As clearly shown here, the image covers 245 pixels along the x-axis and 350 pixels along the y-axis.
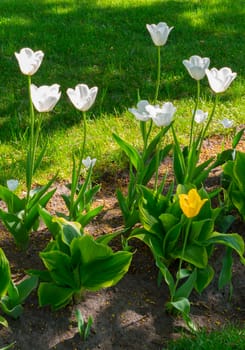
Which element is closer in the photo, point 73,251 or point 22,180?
point 73,251

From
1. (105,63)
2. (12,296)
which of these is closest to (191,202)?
(12,296)

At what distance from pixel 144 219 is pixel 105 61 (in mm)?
2945

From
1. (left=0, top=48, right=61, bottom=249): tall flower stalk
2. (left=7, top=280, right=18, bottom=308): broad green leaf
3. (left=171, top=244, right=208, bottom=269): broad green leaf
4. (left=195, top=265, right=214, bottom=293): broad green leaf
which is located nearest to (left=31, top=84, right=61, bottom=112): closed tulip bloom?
(left=0, top=48, right=61, bottom=249): tall flower stalk

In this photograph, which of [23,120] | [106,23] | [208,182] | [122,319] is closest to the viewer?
[122,319]

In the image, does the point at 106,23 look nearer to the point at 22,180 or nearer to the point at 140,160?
the point at 22,180

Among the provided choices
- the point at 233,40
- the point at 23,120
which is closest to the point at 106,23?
the point at 233,40

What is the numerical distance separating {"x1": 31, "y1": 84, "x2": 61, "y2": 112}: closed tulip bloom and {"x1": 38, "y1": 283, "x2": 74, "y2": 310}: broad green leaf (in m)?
0.71

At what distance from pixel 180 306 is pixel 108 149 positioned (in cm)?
166

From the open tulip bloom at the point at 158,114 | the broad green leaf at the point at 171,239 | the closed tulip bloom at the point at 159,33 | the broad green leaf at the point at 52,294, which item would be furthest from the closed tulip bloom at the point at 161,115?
the broad green leaf at the point at 52,294

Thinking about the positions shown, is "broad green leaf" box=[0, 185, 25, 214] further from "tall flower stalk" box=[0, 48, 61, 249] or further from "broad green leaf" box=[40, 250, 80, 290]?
"broad green leaf" box=[40, 250, 80, 290]

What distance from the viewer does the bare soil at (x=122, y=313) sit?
277cm

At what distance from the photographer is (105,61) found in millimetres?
5734

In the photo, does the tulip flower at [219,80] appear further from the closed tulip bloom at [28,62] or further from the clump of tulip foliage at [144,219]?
the closed tulip bloom at [28,62]

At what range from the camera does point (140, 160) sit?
3.20m
